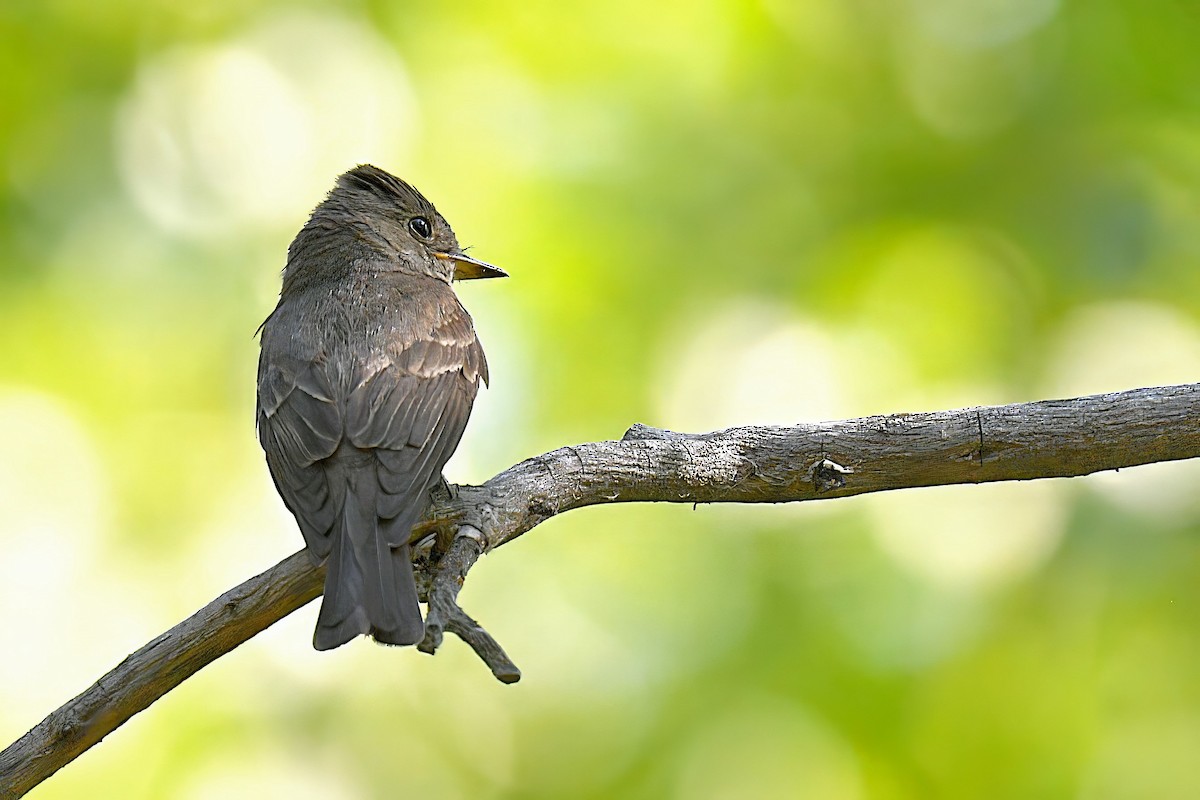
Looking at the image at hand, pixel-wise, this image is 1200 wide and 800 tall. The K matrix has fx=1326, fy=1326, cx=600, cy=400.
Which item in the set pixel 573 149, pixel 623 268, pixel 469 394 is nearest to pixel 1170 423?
pixel 469 394

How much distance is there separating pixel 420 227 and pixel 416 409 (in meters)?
1.70

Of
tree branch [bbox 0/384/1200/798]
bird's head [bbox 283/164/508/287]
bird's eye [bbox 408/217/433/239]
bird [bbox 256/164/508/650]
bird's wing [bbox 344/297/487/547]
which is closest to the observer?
tree branch [bbox 0/384/1200/798]

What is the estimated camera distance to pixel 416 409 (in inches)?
173

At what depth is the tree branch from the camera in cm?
349

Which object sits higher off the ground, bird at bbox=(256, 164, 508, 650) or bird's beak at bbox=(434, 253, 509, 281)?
bird's beak at bbox=(434, 253, 509, 281)

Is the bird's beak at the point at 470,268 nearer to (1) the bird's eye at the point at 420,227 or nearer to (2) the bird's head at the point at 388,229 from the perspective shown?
(2) the bird's head at the point at 388,229

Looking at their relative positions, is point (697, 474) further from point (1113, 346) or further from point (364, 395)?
point (1113, 346)

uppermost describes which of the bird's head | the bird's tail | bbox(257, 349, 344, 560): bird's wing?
the bird's head

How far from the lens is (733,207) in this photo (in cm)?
735

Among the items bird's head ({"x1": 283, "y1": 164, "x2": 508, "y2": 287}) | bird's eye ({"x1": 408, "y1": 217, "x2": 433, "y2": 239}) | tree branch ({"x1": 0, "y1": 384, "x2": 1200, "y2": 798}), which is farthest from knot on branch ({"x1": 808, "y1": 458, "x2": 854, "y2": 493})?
bird's eye ({"x1": 408, "y1": 217, "x2": 433, "y2": 239})

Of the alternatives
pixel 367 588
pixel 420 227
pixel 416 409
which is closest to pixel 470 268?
pixel 420 227

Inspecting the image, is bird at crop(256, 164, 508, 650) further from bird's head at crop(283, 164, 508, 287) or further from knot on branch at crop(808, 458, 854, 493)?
knot on branch at crop(808, 458, 854, 493)

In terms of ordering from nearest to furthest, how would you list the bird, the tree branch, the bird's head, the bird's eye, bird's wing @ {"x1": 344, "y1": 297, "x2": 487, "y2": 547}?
the tree branch → the bird → bird's wing @ {"x1": 344, "y1": 297, "x2": 487, "y2": 547} → the bird's head → the bird's eye

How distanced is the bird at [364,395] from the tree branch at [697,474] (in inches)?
5.8
